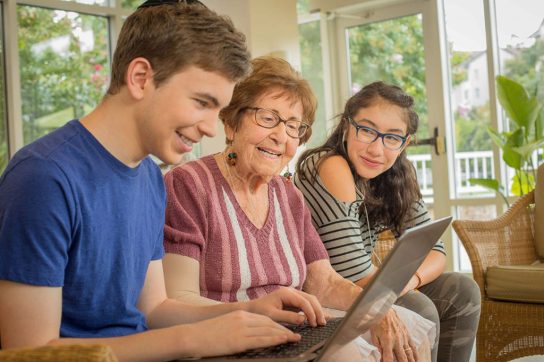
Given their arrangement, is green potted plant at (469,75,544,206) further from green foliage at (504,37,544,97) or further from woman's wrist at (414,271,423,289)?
woman's wrist at (414,271,423,289)

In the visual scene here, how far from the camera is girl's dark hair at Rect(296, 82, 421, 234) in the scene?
7.54 feet

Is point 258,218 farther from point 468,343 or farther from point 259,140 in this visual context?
point 468,343

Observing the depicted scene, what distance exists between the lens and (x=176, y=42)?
3.80ft

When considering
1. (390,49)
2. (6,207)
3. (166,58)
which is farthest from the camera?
(390,49)

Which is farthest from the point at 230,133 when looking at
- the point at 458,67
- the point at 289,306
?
the point at 458,67

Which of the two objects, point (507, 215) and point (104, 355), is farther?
point (507, 215)

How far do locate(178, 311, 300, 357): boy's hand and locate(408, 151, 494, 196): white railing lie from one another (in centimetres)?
483

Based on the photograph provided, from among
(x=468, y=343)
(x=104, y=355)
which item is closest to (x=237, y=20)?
(x=468, y=343)

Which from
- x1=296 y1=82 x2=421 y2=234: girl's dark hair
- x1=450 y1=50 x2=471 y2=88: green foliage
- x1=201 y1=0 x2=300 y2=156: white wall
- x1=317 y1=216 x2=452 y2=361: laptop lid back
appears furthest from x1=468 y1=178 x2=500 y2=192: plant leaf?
x1=317 y1=216 x2=452 y2=361: laptop lid back

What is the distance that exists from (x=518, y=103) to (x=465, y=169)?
3.31ft

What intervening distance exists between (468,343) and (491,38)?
12.3ft

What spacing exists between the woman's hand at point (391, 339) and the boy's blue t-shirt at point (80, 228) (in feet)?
1.92

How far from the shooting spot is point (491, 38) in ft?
18.1

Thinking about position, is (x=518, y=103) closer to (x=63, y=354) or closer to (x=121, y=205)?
(x=121, y=205)
